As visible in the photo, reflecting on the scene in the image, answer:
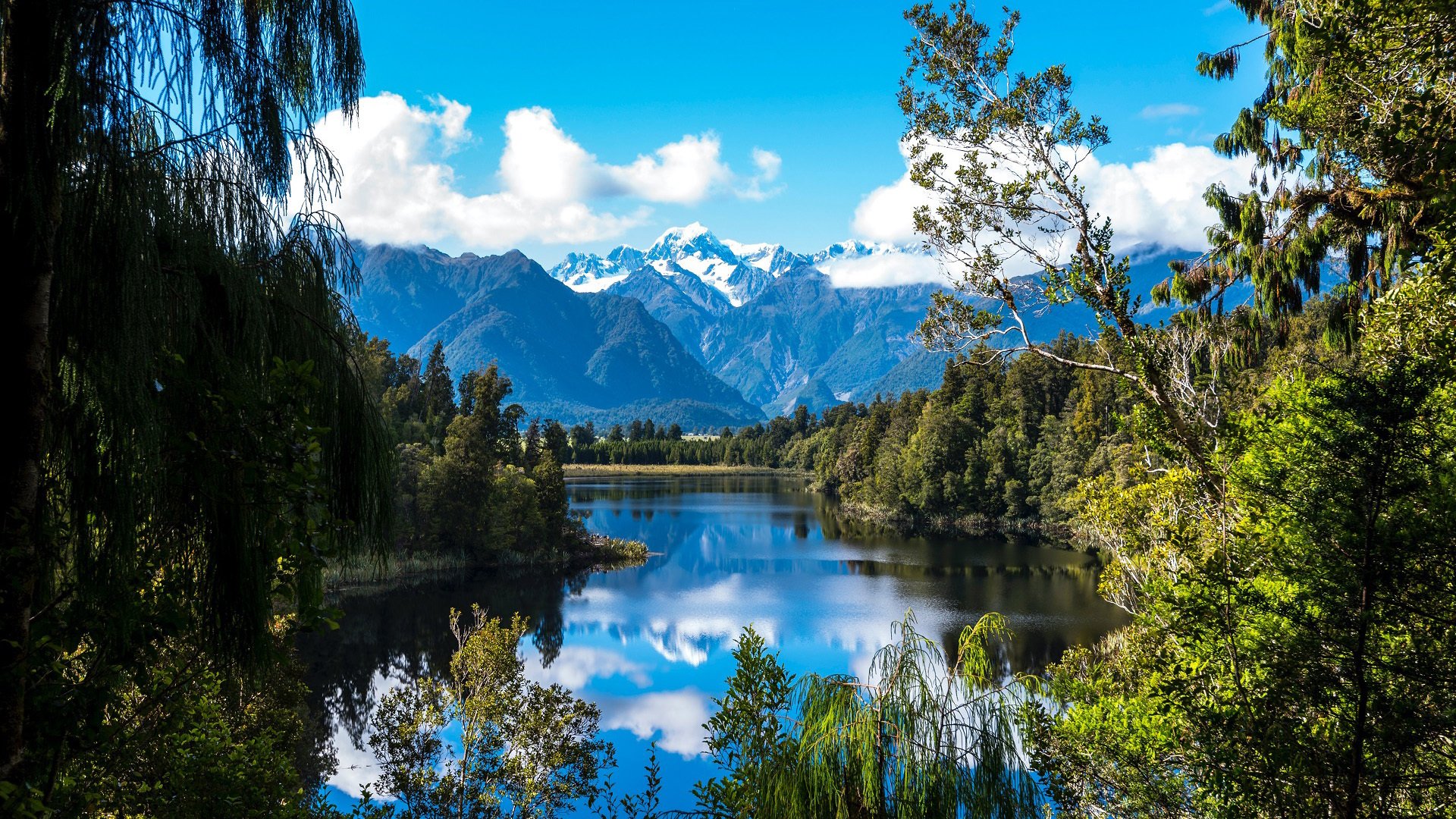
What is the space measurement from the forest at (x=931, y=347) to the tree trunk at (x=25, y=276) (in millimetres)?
10

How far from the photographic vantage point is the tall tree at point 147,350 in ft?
8.75

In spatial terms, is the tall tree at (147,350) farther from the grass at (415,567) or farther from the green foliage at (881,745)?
the grass at (415,567)

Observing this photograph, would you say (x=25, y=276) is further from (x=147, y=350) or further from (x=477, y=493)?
(x=477, y=493)

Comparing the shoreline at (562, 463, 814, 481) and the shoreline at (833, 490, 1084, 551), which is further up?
the shoreline at (562, 463, 814, 481)

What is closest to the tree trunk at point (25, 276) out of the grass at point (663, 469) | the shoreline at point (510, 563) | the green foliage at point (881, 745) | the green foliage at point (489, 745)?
the green foliage at point (881, 745)

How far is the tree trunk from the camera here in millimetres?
2531

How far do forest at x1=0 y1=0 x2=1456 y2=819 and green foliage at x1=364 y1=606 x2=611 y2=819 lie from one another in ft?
0.51

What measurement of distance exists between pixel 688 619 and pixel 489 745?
2048 cm

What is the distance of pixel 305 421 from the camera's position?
2.76 meters

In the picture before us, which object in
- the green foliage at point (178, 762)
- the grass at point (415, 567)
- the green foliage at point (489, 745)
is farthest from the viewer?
the grass at point (415, 567)

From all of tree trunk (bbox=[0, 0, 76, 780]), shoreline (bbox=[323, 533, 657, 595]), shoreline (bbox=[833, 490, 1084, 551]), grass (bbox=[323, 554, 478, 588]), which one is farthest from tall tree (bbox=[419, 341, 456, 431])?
tree trunk (bbox=[0, 0, 76, 780])

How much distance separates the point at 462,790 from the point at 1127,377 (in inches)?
403

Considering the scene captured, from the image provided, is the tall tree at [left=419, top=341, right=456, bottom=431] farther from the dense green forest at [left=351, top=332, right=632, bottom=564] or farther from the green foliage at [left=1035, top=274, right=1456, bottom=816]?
the green foliage at [left=1035, top=274, right=1456, bottom=816]

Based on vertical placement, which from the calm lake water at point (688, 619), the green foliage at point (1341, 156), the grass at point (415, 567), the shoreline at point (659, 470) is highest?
the green foliage at point (1341, 156)
